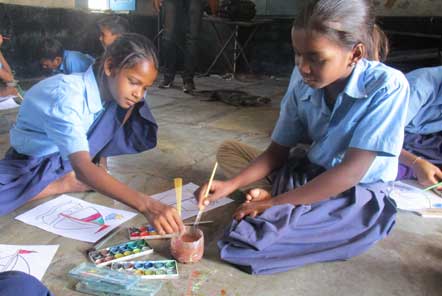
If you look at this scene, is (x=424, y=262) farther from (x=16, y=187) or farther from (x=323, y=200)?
(x=16, y=187)

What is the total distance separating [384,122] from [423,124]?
0.78m

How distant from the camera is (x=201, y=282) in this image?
43.8 inches

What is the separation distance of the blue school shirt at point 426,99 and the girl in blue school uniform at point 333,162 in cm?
50

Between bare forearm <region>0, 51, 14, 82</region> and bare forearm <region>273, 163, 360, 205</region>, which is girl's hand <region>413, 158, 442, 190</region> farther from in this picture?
bare forearm <region>0, 51, 14, 82</region>

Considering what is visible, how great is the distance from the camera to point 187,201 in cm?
159

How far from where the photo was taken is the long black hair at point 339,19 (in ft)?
3.64

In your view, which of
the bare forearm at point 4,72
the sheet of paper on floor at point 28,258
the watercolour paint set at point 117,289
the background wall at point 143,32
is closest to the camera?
the watercolour paint set at point 117,289

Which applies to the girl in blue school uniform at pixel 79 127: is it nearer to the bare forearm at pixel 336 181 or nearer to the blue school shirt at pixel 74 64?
the bare forearm at pixel 336 181

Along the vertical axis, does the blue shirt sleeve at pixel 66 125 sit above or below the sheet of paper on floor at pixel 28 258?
above

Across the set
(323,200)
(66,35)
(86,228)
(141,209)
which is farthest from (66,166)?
(66,35)

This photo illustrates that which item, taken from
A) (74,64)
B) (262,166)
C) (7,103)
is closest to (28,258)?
(262,166)

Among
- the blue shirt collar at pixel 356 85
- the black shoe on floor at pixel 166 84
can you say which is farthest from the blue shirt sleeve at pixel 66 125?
the black shoe on floor at pixel 166 84

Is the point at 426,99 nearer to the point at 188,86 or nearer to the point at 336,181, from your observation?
the point at 336,181

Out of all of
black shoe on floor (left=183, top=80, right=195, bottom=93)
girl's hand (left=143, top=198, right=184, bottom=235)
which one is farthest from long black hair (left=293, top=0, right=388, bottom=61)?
black shoe on floor (left=183, top=80, right=195, bottom=93)
